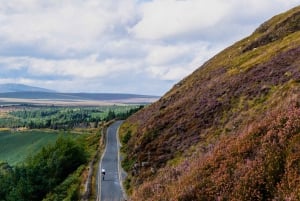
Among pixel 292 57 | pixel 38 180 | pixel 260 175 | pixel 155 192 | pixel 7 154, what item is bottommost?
pixel 7 154

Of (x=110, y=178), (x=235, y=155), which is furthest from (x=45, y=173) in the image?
(x=235, y=155)

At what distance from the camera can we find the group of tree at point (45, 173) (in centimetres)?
5694

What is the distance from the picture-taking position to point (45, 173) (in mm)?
61625

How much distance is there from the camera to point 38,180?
60062 mm

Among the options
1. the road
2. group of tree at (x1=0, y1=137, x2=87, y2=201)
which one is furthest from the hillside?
group of tree at (x1=0, y1=137, x2=87, y2=201)

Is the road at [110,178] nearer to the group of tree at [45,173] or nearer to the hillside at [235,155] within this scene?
the hillside at [235,155]

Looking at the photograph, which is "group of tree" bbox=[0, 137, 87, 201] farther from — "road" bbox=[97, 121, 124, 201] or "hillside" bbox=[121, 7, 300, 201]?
"hillside" bbox=[121, 7, 300, 201]

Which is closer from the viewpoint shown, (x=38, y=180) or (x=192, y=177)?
(x=192, y=177)

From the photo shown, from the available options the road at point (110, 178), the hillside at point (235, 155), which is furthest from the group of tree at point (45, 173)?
the hillside at point (235, 155)

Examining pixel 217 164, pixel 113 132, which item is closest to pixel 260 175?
pixel 217 164

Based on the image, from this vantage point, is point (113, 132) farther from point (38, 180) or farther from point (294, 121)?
point (294, 121)

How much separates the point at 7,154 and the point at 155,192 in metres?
191

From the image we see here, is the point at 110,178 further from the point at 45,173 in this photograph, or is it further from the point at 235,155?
the point at 235,155

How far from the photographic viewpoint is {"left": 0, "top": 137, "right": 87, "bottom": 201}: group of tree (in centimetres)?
5694
